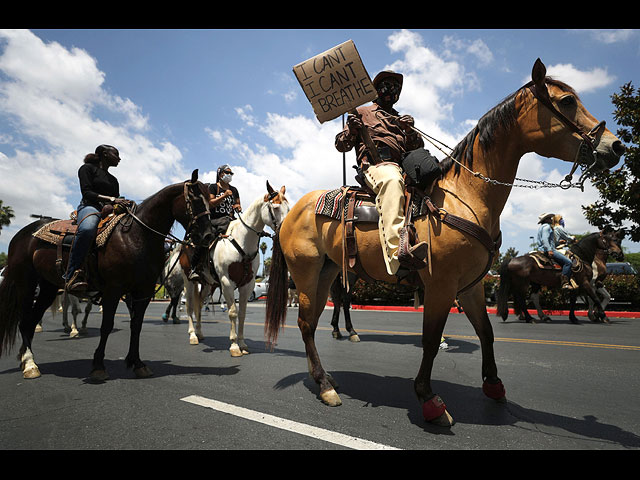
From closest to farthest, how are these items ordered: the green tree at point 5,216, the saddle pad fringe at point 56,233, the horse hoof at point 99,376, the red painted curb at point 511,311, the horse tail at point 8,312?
the horse hoof at point 99,376
the saddle pad fringe at point 56,233
the horse tail at point 8,312
the red painted curb at point 511,311
the green tree at point 5,216

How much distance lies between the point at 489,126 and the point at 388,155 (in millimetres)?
955

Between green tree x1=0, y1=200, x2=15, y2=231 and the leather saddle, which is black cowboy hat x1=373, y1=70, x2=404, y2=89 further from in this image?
green tree x1=0, y1=200, x2=15, y2=231

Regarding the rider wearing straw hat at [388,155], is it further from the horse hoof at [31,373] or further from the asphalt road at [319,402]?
the horse hoof at [31,373]

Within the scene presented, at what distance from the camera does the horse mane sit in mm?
3156

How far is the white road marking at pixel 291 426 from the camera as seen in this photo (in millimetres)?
2453

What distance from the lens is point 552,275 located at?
10.8 metres

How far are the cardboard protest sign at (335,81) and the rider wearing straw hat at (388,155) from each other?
0.19 m

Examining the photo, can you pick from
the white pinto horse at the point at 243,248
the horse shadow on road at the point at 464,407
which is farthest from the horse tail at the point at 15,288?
the horse shadow on road at the point at 464,407

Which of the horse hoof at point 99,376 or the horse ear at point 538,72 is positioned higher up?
the horse ear at point 538,72

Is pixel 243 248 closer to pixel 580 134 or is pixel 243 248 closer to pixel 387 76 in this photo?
pixel 387 76

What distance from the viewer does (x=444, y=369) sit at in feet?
15.7

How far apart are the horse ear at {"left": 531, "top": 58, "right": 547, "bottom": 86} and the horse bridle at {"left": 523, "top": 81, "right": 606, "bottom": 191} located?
2.0 inches
